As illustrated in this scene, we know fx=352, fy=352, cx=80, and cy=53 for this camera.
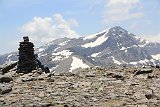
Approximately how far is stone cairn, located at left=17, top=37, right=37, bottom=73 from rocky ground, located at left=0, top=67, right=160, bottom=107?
450 centimetres

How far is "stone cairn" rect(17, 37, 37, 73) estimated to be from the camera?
3894 centimetres

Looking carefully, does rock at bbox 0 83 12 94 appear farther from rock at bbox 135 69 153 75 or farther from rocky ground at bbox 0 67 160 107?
rock at bbox 135 69 153 75

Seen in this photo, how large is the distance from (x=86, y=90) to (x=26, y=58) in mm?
15529

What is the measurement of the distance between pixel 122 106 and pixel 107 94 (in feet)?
10.7

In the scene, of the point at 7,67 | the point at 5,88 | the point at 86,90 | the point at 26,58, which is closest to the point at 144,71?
the point at 86,90

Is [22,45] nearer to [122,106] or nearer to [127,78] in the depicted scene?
[127,78]

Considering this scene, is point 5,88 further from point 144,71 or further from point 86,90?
point 144,71

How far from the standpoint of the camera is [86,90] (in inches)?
1027

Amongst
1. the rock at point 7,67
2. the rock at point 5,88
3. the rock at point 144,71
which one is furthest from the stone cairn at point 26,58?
the rock at point 144,71

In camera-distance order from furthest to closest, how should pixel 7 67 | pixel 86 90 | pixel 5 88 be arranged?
pixel 7 67
pixel 5 88
pixel 86 90

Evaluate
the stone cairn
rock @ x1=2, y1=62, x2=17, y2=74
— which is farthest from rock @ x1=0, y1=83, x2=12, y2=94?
rock @ x1=2, y1=62, x2=17, y2=74

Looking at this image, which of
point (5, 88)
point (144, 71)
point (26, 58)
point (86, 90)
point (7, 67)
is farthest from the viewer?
point (7, 67)

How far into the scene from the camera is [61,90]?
2645 centimetres

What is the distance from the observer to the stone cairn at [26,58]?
38938 mm
